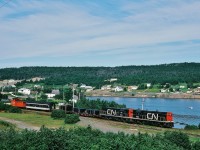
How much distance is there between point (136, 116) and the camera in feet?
273

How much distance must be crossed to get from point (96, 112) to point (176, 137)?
55156 millimetres

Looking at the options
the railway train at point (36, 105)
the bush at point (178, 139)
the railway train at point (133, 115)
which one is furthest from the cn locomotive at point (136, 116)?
the bush at point (178, 139)

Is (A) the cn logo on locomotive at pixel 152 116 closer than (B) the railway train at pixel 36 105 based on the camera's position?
Yes

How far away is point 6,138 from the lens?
38.1m

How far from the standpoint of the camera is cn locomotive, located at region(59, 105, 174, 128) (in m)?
75.1

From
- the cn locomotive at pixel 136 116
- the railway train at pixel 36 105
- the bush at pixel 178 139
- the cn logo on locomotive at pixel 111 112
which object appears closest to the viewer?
the bush at pixel 178 139

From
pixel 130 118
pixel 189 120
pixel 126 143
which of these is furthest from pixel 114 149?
pixel 189 120

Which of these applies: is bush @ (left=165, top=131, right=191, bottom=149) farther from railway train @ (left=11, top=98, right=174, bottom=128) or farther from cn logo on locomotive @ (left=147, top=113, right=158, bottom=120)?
cn logo on locomotive @ (left=147, top=113, right=158, bottom=120)

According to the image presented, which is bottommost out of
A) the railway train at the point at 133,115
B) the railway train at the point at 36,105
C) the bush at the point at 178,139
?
the railway train at the point at 36,105

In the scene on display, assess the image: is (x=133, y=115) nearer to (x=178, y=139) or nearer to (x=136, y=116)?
(x=136, y=116)

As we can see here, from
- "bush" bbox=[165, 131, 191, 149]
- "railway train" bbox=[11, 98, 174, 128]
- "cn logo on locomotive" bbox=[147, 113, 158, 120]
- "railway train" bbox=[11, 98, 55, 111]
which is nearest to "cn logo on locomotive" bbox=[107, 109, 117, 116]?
"railway train" bbox=[11, 98, 174, 128]

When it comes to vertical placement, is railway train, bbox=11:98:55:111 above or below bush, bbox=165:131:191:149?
below

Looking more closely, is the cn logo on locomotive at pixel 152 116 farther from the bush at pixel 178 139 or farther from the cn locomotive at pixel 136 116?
Answer: the bush at pixel 178 139

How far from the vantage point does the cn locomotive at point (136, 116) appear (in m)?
75.1
